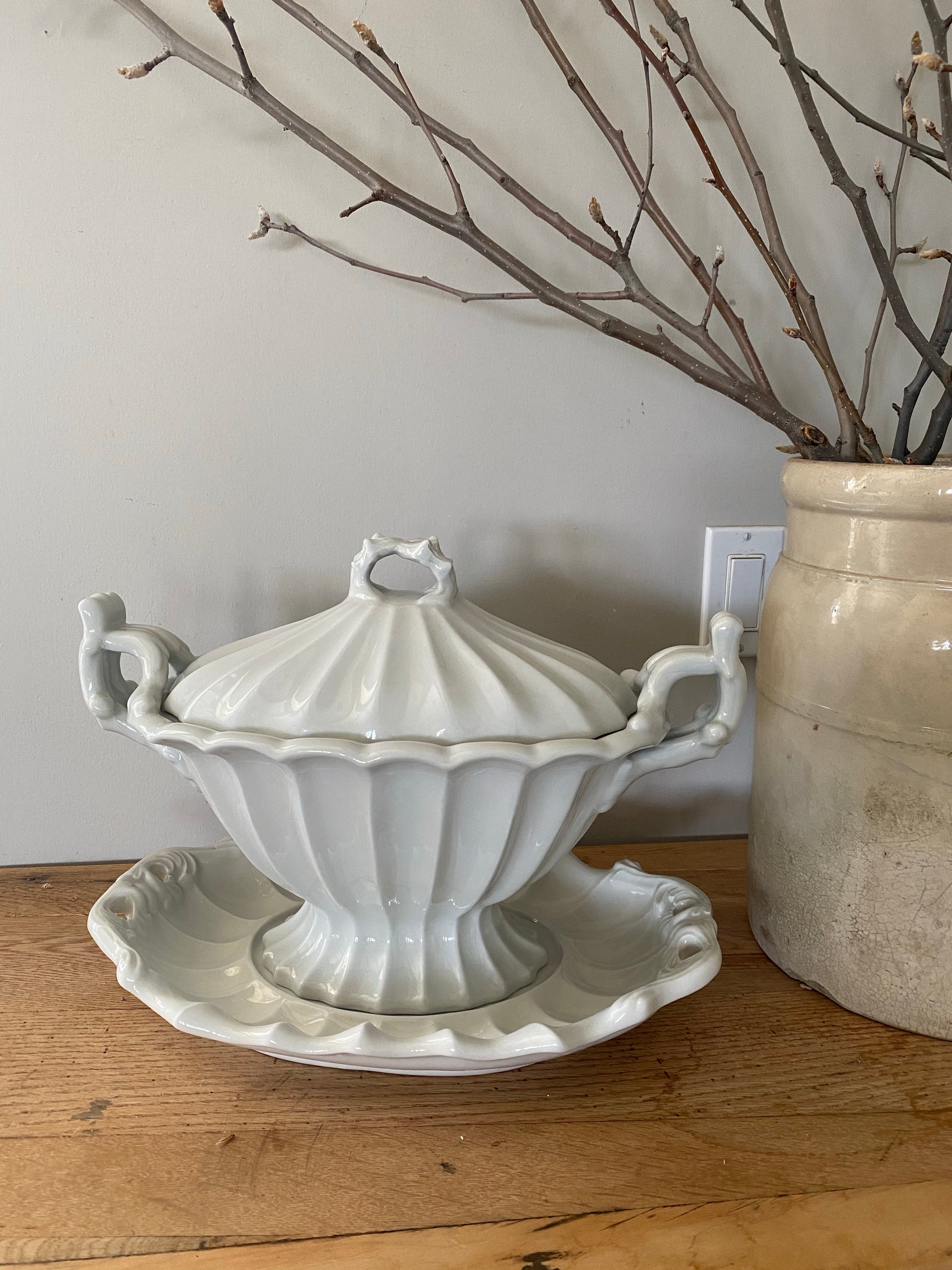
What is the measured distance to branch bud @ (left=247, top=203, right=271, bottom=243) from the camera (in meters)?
0.69

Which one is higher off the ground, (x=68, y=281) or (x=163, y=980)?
(x=68, y=281)

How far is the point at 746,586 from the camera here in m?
0.81

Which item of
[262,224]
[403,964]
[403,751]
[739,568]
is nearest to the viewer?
[403,751]

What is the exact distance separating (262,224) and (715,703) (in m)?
0.48

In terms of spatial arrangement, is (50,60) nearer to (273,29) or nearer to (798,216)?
(273,29)

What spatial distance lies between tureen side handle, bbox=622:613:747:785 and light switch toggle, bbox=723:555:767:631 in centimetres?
25

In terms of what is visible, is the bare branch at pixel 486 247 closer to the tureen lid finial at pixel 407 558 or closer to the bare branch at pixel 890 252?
the bare branch at pixel 890 252

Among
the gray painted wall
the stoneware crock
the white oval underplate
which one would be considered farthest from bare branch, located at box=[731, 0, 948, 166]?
the white oval underplate

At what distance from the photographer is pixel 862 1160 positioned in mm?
488

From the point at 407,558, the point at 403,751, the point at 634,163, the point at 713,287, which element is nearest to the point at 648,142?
the point at 634,163

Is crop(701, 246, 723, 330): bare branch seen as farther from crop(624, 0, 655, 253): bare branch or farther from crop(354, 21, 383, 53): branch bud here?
crop(354, 21, 383, 53): branch bud

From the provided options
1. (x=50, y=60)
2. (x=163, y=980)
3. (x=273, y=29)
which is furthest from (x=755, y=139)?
(x=163, y=980)

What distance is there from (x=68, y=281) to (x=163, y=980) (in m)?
0.51

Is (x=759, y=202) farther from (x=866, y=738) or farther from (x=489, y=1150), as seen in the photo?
(x=489, y=1150)
